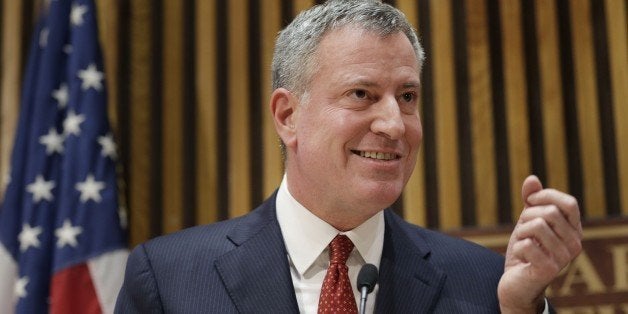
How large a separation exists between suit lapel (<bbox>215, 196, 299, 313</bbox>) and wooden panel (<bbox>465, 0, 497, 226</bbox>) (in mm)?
1442

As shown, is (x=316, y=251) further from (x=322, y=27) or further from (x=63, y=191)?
(x=63, y=191)

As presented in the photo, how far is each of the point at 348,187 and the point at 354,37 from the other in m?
0.36

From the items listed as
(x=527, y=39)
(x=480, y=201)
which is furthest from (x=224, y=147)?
(x=527, y=39)

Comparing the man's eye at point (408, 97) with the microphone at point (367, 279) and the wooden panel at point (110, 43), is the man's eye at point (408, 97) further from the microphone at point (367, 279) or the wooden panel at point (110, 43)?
the wooden panel at point (110, 43)

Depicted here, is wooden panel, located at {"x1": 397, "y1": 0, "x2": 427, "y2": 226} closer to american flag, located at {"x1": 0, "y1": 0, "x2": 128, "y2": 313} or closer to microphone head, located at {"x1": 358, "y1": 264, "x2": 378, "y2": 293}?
american flag, located at {"x1": 0, "y1": 0, "x2": 128, "y2": 313}

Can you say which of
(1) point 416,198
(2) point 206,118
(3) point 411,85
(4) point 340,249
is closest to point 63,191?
(2) point 206,118

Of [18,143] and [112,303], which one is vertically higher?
[18,143]

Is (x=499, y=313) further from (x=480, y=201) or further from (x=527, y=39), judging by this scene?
(x=527, y=39)

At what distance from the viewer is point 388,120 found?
1854 mm

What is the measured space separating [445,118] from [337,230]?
60.6 inches

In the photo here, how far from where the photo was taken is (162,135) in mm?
3650

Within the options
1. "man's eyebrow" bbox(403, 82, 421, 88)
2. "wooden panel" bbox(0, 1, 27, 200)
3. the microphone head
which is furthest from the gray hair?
"wooden panel" bbox(0, 1, 27, 200)

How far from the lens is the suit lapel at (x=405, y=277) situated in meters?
1.88

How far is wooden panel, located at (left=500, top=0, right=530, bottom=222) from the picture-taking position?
3283mm
